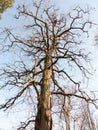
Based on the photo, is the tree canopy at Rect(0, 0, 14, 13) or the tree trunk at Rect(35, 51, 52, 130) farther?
the tree canopy at Rect(0, 0, 14, 13)

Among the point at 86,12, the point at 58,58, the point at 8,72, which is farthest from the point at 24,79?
the point at 86,12

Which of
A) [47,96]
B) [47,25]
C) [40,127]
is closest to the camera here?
[40,127]

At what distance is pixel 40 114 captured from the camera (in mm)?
9531

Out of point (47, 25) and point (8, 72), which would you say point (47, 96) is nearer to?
point (8, 72)

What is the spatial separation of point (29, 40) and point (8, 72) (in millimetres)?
1843

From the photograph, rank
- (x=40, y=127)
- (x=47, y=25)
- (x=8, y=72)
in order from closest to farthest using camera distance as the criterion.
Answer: (x=40, y=127) < (x=8, y=72) < (x=47, y=25)

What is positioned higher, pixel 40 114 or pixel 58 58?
pixel 58 58

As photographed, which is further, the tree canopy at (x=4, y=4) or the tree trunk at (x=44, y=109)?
the tree canopy at (x=4, y=4)

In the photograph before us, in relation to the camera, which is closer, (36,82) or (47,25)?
(36,82)

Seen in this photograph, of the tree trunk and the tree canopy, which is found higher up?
the tree canopy

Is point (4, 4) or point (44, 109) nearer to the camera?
point (44, 109)

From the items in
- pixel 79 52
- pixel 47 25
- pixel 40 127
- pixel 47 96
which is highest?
pixel 47 25

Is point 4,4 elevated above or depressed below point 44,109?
above

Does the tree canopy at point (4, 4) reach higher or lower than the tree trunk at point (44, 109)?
higher
